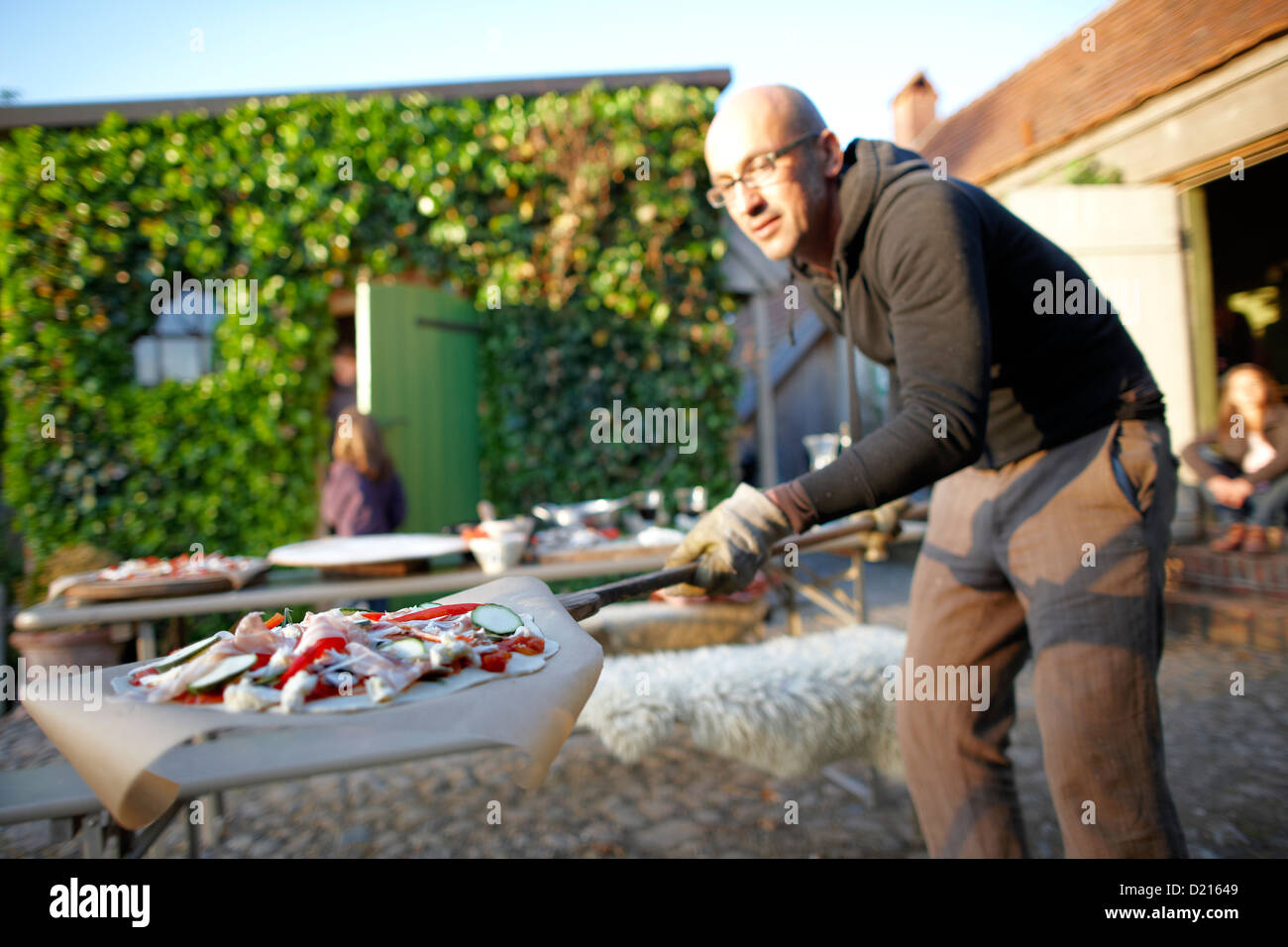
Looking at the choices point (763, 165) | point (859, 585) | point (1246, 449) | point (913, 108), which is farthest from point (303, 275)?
point (913, 108)

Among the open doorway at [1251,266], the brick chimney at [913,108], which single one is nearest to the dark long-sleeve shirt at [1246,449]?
the open doorway at [1251,266]

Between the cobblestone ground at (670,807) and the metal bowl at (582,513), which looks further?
the metal bowl at (582,513)

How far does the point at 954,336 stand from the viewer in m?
1.29

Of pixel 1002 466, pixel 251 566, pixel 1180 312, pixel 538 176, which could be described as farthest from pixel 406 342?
pixel 1180 312

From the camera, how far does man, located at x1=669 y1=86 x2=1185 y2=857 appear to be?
133cm

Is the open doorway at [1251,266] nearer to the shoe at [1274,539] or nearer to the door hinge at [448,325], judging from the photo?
the shoe at [1274,539]

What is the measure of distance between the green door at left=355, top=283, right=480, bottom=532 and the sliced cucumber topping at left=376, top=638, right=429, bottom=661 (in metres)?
4.58

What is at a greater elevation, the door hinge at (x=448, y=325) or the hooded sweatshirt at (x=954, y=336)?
the door hinge at (x=448, y=325)

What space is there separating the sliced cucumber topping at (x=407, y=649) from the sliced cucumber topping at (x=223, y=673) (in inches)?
7.2

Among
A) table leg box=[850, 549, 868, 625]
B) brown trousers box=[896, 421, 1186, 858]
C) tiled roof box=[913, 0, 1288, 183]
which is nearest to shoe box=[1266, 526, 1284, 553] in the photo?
tiled roof box=[913, 0, 1288, 183]

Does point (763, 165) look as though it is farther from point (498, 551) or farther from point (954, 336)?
point (498, 551)

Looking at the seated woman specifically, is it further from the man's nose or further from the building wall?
the man's nose

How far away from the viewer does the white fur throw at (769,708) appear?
2.52m

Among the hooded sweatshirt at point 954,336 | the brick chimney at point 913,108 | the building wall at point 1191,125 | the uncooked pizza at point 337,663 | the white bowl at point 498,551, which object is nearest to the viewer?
the uncooked pizza at point 337,663
